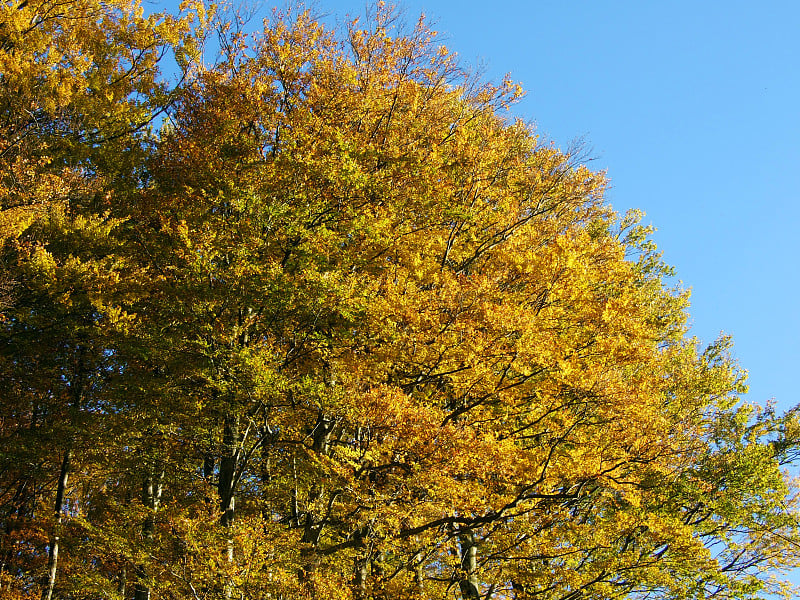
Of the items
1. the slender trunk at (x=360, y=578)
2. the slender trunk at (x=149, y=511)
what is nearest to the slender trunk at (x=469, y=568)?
the slender trunk at (x=360, y=578)

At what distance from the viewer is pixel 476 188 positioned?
50.5 feet

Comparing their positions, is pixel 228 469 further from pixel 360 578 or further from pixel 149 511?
pixel 360 578

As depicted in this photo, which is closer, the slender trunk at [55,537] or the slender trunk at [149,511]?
the slender trunk at [149,511]

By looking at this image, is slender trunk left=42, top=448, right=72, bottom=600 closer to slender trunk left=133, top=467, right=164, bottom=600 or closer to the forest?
the forest

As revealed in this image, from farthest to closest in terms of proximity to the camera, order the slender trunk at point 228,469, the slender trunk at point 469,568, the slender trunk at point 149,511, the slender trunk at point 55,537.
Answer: the slender trunk at point 55,537 < the slender trunk at point 469,568 < the slender trunk at point 228,469 < the slender trunk at point 149,511

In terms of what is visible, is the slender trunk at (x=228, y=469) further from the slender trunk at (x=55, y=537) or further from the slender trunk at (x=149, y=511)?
the slender trunk at (x=55, y=537)

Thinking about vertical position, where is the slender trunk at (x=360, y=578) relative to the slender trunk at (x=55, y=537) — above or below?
below

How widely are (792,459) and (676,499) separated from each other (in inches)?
159

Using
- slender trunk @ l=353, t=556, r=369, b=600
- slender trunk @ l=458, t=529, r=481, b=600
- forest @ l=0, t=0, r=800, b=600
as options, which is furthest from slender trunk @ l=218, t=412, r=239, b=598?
slender trunk @ l=458, t=529, r=481, b=600

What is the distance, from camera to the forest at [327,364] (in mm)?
10516

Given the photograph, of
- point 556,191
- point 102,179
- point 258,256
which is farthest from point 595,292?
point 102,179

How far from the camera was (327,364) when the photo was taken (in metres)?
11.9

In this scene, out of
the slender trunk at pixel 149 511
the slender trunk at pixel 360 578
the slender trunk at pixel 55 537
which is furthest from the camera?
the slender trunk at pixel 55 537

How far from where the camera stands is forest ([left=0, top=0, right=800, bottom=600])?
34.5 ft
